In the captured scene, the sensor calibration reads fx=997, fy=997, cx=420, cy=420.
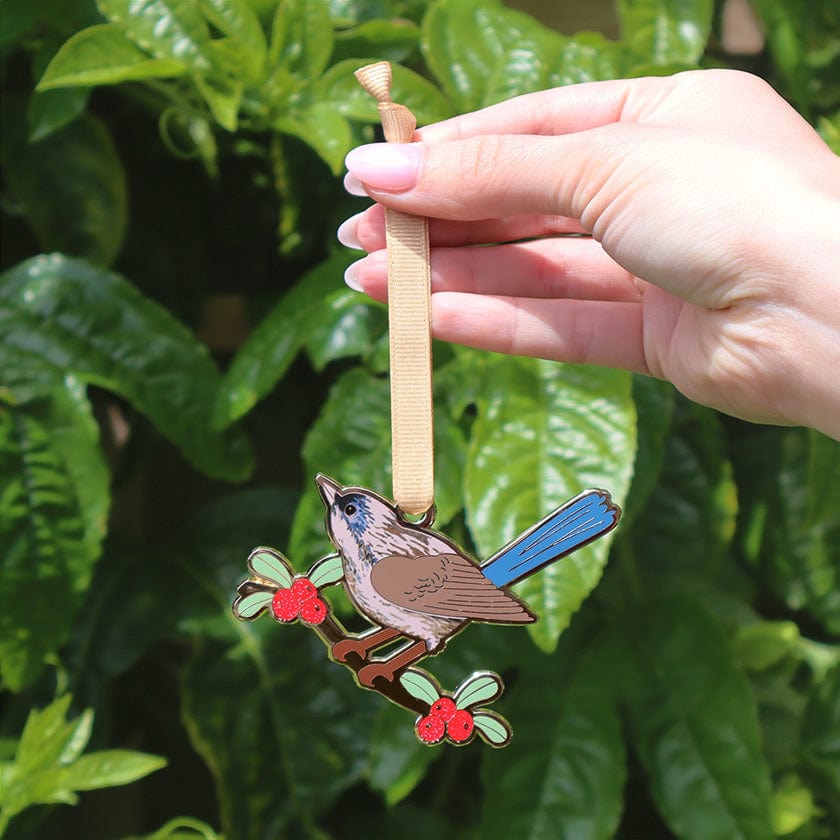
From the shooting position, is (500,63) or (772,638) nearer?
(500,63)

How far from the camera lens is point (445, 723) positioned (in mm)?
732

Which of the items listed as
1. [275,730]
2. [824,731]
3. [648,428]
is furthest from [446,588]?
[824,731]

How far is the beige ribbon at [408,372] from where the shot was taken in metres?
0.70

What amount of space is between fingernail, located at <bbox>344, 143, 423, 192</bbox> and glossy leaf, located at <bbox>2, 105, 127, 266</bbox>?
51 centimetres

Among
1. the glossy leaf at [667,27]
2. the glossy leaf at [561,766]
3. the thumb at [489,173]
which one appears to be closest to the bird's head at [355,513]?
the thumb at [489,173]

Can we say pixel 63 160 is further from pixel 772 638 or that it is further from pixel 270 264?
pixel 772 638

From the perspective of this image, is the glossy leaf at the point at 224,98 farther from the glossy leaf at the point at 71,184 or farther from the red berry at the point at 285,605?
the red berry at the point at 285,605

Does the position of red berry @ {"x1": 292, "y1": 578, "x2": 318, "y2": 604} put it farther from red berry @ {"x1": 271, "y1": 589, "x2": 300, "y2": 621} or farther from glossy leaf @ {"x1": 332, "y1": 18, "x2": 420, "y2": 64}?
glossy leaf @ {"x1": 332, "y1": 18, "x2": 420, "y2": 64}

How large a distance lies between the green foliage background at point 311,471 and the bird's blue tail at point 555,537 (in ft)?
0.54

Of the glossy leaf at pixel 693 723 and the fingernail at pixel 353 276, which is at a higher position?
the fingernail at pixel 353 276

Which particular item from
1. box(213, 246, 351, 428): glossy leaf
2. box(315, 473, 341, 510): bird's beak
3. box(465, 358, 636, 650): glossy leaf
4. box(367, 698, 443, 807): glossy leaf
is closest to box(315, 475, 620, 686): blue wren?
box(315, 473, 341, 510): bird's beak

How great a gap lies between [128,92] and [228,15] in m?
0.25

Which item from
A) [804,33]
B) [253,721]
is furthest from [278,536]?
[804,33]

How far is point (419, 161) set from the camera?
2.34 feet
